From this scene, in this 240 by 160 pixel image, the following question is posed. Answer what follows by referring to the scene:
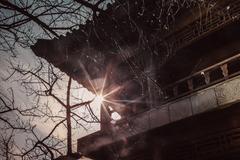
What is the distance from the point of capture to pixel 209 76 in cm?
955

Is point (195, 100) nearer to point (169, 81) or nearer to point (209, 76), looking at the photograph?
point (209, 76)

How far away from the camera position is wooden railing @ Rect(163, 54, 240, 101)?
8.79 m

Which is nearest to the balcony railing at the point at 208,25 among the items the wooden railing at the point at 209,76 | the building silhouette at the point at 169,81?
the building silhouette at the point at 169,81

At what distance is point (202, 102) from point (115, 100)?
509cm

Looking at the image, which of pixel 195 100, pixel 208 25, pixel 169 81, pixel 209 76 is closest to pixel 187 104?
pixel 195 100

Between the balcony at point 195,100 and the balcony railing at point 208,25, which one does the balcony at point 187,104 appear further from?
the balcony railing at point 208,25

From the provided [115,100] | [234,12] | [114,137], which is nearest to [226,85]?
[234,12]

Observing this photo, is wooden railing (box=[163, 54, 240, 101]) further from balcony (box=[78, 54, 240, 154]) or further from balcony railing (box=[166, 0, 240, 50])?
balcony railing (box=[166, 0, 240, 50])

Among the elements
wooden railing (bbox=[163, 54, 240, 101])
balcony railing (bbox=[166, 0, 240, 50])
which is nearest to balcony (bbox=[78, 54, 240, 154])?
wooden railing (bbox=[163, 54, 240, 101])

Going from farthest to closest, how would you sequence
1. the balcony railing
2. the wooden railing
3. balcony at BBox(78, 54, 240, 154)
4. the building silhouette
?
the balcony railing < the wooden railing < balcony at BBox(78, 54, 240, 154) < the building silhouette

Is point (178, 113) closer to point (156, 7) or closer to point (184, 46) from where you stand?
point (184, 46)

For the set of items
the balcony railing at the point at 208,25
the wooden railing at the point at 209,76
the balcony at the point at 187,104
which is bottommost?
the balcony at the point at 187,104

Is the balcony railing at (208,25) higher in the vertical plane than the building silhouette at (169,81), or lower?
higher

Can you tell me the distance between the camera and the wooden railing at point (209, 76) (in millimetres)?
8789
